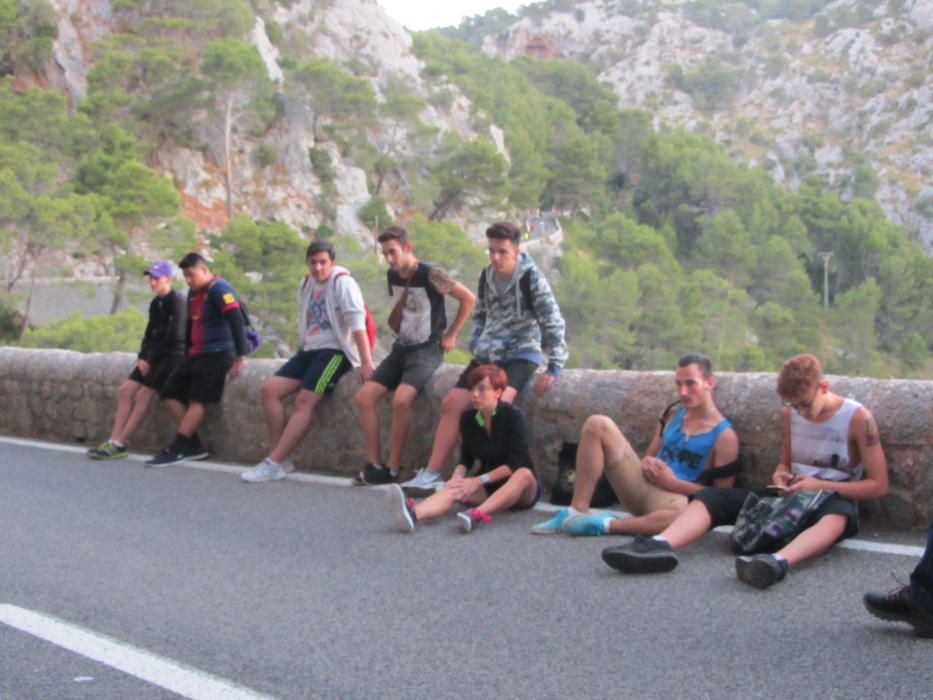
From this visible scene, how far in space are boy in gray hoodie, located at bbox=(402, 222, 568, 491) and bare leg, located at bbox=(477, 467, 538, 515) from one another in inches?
21.0

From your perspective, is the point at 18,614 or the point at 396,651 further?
the point at 18,614

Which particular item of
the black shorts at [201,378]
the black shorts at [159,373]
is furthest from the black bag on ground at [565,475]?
the black shorts at [159,373]

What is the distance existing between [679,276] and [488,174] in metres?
15.1

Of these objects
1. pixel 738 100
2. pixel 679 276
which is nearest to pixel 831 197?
pixel 679 276

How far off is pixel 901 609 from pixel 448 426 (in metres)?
2.82

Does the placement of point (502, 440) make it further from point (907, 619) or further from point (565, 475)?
point (907, 619)

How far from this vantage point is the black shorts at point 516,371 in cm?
561

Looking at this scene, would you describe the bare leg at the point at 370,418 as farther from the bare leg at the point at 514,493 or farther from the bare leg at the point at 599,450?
the bare leg at the point at 599,450

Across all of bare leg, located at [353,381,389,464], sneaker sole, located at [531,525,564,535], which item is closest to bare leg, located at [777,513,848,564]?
sneaker sole, located at [531,525,564,535]

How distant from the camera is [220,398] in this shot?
297 inches

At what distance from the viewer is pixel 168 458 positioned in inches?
290

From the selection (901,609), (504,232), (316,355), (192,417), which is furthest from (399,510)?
(192,417)

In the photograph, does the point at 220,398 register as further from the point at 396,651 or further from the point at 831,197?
the point at 831,197

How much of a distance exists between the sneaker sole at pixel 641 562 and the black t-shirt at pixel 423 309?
262 centimetres
